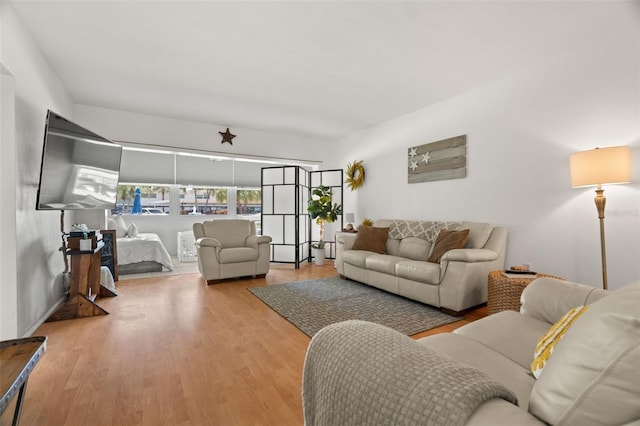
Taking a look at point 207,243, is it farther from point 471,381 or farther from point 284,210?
point 471,381

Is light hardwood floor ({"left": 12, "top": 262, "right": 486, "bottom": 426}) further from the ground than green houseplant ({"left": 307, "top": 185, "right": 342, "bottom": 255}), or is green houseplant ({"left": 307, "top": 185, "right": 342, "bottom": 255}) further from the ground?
green houseplant ({"left": 307, "top": 185, "right": 342, "bottom": 255})

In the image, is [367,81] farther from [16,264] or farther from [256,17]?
[16,264]

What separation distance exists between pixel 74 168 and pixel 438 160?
4265 mm

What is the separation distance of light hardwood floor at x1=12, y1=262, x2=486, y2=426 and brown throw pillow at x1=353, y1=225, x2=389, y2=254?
1.47m

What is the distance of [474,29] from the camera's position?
2410 mm

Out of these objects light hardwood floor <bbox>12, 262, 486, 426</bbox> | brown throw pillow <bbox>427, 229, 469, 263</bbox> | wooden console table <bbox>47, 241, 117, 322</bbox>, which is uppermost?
brown throw pillow <bbox>427, 229, 469, 263</bbox>

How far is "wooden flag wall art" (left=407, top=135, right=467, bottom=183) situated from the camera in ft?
12.5

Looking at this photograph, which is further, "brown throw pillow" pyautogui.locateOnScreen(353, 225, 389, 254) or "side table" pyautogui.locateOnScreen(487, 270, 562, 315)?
"brown throw pillow" pyautogui.locateOnScreen(353, 225, 389, 254)

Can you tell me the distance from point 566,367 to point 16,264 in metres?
3.22

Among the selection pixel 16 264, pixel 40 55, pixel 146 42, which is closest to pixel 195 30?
pixel 146 42

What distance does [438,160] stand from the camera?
4.07 metres

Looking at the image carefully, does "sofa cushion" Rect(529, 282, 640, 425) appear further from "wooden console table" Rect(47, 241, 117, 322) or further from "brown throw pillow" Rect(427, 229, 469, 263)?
"wooden console table" Rect(47, 241, 117, 322)

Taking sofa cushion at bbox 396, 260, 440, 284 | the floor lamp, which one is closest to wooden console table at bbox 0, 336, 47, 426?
sofa cushion at bbox 396, 260, 440, 284

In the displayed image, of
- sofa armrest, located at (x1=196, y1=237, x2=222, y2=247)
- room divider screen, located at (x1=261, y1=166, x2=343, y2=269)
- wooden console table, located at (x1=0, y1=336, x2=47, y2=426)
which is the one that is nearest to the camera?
wooden console table, located at (x1=0, y1=336, x2=47, y2=426)
